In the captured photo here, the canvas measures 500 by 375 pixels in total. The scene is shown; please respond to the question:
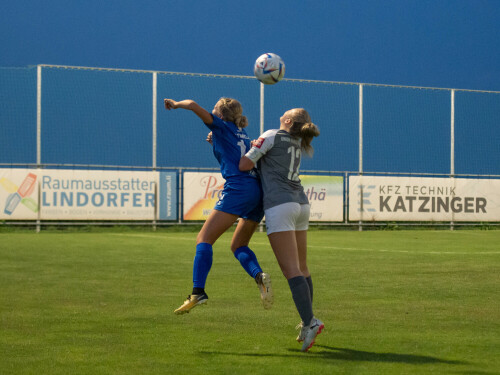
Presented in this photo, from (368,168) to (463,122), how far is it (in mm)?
4232

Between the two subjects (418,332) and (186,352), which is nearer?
(186,352)

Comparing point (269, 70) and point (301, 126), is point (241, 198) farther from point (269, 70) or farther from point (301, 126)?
point (269, 70)

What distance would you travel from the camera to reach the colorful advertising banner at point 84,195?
797 inches

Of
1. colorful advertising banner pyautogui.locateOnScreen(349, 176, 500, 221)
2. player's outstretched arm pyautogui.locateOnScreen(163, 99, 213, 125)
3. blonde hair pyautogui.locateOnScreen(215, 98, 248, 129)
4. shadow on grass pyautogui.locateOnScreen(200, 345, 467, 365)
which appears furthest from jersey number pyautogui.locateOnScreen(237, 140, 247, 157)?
colorful advertising banner pyautogui.locateOnScreen(349, 176, 500, 221)

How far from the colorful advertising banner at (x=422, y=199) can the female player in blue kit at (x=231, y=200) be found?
1738 cm

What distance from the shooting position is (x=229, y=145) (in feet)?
19.8

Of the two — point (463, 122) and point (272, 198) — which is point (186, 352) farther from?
point (463, 122)

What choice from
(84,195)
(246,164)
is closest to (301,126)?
(246,164)

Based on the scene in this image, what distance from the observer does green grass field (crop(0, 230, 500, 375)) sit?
4.77 meters

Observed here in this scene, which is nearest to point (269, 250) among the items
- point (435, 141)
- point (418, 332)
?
point (418, 332)

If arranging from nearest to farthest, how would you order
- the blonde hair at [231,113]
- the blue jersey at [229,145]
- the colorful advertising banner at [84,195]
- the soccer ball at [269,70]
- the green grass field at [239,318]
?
1. the green grass field at [239,318]
2. the blue jersey at [229,145]
3. the blonde hair at [231,113]
4. the soccer ball at [269,70]
5. the colorful advertising banner at [84,195]

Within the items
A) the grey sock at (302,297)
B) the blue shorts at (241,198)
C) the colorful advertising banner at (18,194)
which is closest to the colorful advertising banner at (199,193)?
the colorful advertising banner at (18,194)

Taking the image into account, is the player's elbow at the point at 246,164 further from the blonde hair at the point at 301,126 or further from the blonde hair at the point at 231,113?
the blonde hair at the point at 231,113

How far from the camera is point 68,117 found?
21453mm
